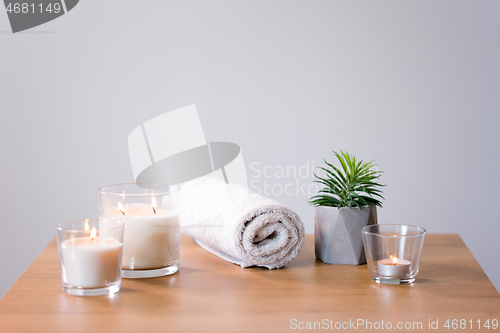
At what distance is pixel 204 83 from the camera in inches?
62.9

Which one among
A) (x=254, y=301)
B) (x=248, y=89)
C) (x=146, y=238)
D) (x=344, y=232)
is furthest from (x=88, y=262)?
(x=248, y=89)

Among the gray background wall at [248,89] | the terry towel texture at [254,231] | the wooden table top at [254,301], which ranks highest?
the gray background wall at [248,89]

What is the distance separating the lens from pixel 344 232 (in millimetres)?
783

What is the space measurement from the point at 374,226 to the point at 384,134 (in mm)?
939

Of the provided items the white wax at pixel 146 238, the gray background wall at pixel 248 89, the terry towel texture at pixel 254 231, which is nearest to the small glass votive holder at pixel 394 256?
the terry towel texture at pixel 254 231

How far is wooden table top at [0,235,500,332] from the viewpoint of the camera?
550 millimetres

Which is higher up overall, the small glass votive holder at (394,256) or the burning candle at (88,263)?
the burning candle at (88,263)

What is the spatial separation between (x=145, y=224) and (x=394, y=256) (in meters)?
0.37

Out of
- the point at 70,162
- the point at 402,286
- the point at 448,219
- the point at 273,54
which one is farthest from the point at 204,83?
the point at 402,286

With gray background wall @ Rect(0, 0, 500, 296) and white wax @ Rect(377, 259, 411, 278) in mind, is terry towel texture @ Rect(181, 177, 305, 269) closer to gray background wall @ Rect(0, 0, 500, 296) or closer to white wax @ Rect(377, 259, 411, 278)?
white wax @ Rect(377, 259, 411, 278)

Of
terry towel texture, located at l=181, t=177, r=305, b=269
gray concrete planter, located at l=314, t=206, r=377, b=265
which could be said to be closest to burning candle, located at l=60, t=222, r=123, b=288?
terry towel texture, located at l=181, t=177, r=305, b=269

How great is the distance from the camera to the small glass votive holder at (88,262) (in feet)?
2.06

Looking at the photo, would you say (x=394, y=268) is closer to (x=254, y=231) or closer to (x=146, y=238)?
(x=254, y=231)

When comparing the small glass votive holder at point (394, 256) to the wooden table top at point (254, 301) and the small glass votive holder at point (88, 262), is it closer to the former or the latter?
the wooden table top at point (254, 301)
